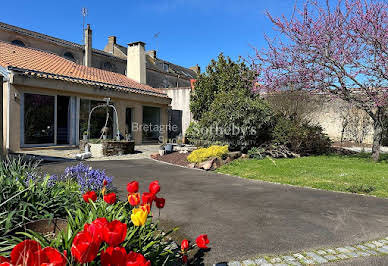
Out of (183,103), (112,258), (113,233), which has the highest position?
(183,103)

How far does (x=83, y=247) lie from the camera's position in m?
1.08

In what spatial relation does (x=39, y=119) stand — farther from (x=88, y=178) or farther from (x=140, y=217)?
(x=140, y=217)

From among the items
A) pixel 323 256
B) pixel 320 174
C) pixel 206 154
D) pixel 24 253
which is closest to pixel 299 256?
pixel 323 256

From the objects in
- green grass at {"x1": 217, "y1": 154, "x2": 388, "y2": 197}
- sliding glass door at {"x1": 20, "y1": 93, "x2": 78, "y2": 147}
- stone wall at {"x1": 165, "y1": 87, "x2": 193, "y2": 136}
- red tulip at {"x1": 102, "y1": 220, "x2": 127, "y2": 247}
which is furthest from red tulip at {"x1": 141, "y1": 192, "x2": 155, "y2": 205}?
stone wall at {"x1": 165, "y1": 87, "x2": 193, "y2": 136}

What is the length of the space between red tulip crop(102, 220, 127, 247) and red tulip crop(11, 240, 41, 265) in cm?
31

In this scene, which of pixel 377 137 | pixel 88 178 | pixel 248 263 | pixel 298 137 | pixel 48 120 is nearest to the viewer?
pixel 248 263

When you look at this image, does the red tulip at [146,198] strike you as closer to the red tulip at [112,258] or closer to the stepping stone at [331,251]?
the red tulip at [112,258]

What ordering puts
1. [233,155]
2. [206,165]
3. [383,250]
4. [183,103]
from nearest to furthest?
[383,250]
[206,165]
[233,155]
[183,103]

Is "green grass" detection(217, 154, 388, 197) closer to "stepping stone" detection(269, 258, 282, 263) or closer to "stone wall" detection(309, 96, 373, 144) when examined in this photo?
"stepping stone" detection(269, 258, 282, 263)

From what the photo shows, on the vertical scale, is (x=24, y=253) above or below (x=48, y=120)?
below

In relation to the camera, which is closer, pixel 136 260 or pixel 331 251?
pixel 136 260

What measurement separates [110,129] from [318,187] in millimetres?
12813

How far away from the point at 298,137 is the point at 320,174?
454 centimetres

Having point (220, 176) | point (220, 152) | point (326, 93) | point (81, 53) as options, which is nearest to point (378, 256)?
point (220, 176)
